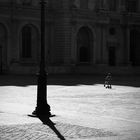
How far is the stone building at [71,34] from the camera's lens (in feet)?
189

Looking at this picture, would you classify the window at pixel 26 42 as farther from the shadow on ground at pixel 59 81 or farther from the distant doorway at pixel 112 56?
the distant doorway at pixel 112 56

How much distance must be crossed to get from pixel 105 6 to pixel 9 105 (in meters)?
47.5

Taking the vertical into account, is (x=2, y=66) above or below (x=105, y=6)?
below

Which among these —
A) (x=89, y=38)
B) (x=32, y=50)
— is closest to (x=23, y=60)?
(x=32, y=50)

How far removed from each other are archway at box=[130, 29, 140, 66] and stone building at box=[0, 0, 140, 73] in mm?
574

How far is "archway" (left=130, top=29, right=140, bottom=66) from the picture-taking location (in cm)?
7188

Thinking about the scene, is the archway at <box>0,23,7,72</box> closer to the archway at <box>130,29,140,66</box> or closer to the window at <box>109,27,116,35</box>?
the window at <box>109,27,116,35</box>

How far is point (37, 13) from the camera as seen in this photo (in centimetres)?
5978

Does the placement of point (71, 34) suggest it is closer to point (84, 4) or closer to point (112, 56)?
point (84, 4)

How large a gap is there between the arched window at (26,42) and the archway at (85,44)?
7.54 meters

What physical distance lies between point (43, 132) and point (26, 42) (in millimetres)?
47413

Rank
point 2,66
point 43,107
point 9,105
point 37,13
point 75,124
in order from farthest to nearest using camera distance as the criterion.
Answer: point 37,13 < point 2,66 < point 9,105 < point 43,107 < point 75,124

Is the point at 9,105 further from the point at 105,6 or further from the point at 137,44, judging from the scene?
the point at 137,44

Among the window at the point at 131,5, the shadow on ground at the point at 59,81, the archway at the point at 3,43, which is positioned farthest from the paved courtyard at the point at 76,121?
the window at the point at 131,5
